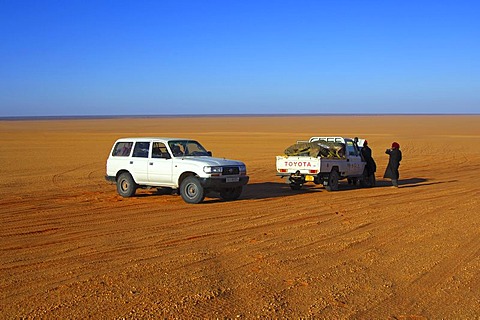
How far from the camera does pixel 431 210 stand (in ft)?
44.7

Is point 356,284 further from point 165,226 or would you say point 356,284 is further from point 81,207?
point 81,207

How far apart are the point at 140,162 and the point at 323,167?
5.39m

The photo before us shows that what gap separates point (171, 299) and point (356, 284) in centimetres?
233

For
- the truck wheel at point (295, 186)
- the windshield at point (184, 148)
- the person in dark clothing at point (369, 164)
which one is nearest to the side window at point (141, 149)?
the windshield at point (184, 148)

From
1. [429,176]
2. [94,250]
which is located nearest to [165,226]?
[94,250]

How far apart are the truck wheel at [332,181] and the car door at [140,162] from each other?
5.52 meters

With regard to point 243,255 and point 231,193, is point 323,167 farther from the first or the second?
point 243,255

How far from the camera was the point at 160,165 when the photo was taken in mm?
15508

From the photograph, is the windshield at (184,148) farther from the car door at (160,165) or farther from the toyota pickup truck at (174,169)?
the car door at (160,165)

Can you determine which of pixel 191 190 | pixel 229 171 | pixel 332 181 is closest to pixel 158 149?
pixel 191 190

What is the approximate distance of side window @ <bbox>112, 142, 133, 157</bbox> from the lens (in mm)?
16375

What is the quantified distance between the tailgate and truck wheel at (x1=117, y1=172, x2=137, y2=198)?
4.59m

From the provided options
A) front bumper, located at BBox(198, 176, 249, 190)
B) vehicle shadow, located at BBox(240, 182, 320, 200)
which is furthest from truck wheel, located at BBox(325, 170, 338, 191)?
front bumper, located at BBox(198, 176, 249, 190)

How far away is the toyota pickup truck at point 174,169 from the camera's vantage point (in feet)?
48.4
